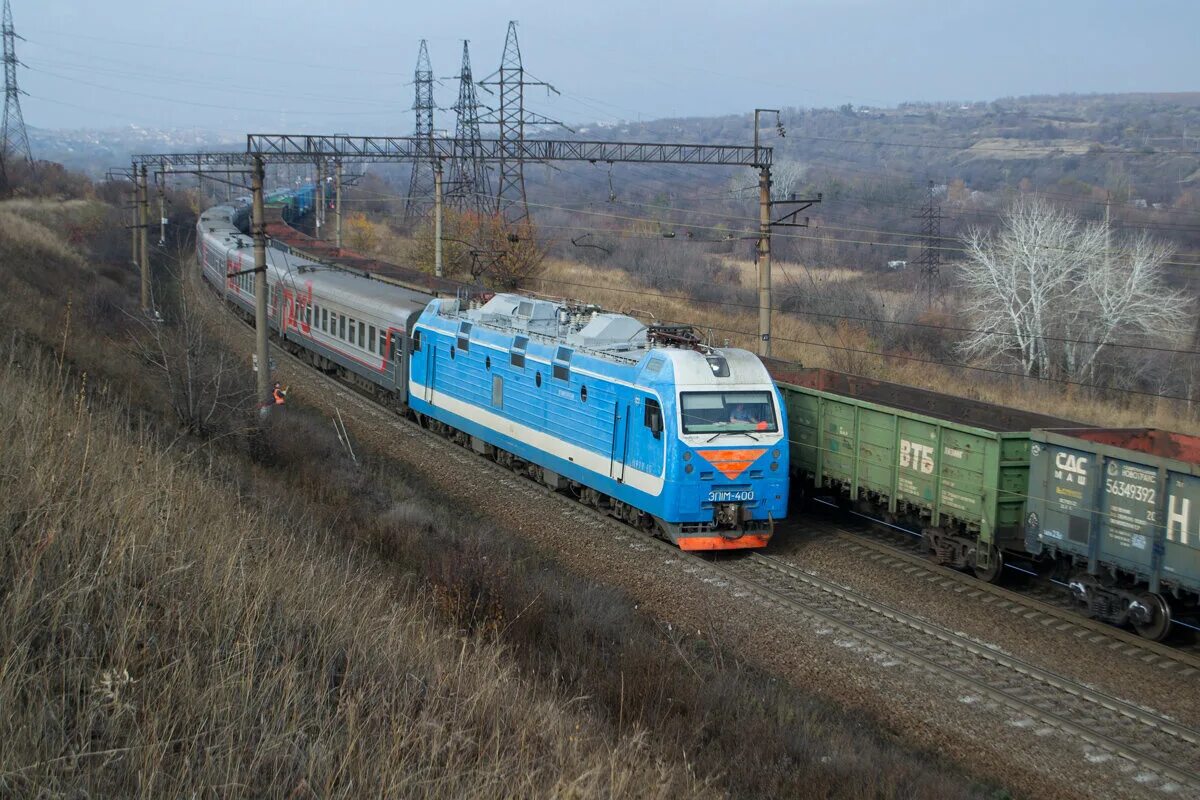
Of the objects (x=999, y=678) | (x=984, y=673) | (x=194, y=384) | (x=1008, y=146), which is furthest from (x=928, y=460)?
(x=1008, y=146)

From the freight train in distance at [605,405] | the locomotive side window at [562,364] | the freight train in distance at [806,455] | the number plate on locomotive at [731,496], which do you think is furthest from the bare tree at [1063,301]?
the number plate on locomotive at [731,496]

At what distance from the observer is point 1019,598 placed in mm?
13172

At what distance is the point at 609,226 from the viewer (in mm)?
74938

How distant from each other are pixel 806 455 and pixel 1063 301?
22602 mm

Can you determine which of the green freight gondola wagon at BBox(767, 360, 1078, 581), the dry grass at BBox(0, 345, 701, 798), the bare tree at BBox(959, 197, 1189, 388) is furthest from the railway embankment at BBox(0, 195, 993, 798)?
the bare tree at BBox(959, 197, 1189, 388)

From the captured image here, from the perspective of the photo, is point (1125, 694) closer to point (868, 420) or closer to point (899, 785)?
point (899, 785)

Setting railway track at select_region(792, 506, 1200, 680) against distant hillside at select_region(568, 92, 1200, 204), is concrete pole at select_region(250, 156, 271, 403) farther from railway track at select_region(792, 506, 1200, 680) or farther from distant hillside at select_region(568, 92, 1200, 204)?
distant hillside at select_region(568, 92, 1200, 204)

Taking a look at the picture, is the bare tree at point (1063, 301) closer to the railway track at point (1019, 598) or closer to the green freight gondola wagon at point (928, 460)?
the green freight gondola wagon at point (928, 460)

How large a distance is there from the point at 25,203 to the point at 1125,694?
6352 centimetres

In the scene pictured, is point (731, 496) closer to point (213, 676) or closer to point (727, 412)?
point (727, 412)

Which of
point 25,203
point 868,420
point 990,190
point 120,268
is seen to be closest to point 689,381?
point 868,420

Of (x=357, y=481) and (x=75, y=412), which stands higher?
(x=75, y=412)

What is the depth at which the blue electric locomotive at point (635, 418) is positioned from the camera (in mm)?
14297

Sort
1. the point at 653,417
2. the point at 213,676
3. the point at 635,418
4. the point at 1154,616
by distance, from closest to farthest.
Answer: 1. the point at 213,676
2. the point at 1154,616
3. the point at 653,417
4. the point at 635,418
